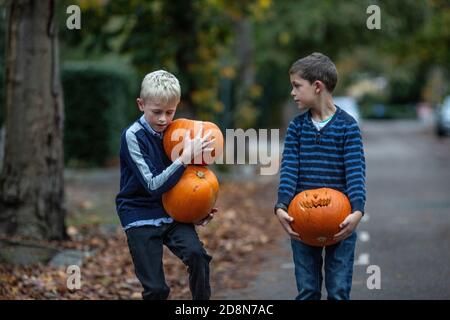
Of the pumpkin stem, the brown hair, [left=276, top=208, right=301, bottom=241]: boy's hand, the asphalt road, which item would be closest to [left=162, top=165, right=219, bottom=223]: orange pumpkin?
the pumpkin stem

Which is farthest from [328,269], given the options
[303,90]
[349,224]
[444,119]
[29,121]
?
[444,119]

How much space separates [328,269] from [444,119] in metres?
37.5

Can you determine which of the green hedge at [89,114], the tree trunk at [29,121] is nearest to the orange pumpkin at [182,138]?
the tree trunk at [29,121]

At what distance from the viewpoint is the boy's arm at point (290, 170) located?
5.12m

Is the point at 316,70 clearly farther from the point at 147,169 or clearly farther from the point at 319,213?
the point at 147,169

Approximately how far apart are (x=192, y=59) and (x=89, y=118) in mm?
5576

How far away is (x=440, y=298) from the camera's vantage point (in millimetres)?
6934

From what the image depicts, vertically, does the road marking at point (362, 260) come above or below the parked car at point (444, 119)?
below

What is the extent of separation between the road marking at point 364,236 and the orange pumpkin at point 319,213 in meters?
5.67

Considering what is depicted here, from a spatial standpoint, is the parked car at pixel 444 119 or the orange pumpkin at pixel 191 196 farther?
the parked car at pixel 444 119

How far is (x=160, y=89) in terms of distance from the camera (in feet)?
16.4

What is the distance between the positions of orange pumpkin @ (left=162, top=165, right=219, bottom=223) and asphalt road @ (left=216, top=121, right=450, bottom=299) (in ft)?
7.73

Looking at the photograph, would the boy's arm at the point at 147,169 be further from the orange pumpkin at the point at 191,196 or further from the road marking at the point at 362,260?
the road marking at the point at 362,260

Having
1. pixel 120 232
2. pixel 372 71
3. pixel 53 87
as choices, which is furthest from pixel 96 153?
pixel 372 71
